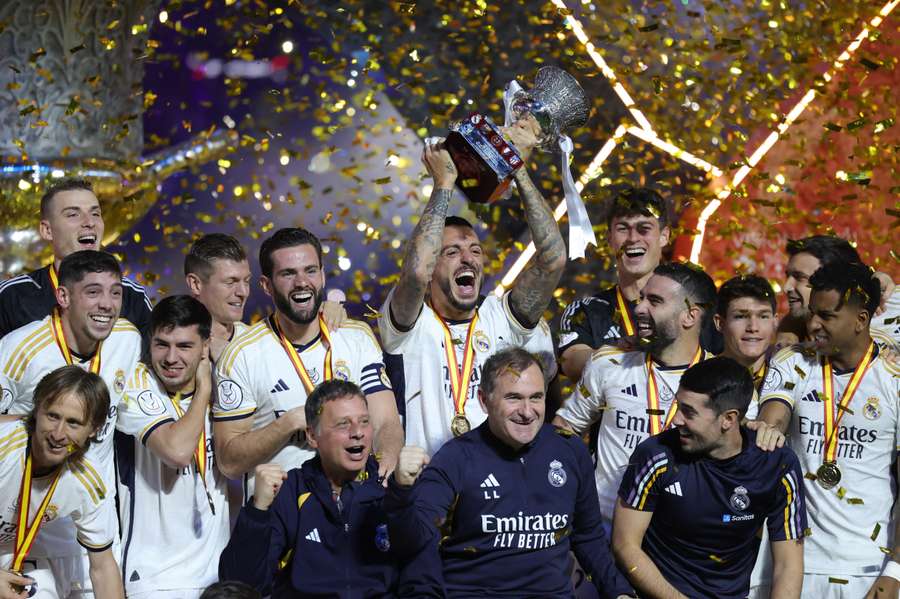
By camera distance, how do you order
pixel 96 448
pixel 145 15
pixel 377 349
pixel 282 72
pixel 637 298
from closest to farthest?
1. pixel 96 448
2. pixel 377 349
3. pixel 637 298
4. pixel 145 15
5. pixel 282 72

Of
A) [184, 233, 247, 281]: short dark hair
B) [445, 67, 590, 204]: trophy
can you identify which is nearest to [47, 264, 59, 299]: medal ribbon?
[184, 233, 247, 281]: short dark hair

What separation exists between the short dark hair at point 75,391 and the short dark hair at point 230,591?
91 centimetres

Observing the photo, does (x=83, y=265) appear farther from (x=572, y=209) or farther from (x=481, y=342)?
(x=572, y=209)

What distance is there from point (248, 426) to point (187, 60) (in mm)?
4460

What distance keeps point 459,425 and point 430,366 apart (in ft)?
1.01

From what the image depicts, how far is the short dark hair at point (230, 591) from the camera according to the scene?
13.0 ft

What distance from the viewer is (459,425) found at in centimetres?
543

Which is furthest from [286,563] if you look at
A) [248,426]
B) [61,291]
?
[61,291]

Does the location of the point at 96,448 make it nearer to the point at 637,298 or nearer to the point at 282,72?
the point at 637,298

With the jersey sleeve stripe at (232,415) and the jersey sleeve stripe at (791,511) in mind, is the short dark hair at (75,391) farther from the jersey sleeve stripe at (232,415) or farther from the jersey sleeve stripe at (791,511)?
the jersey sleeve stripe at (791,511)

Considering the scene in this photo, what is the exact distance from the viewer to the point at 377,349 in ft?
18.1

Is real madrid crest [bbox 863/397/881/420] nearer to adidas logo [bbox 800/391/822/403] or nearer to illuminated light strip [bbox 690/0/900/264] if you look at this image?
adidas logo [bbox 800/391/822/403]

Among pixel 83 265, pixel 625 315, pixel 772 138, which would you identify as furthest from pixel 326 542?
pixel 772 138

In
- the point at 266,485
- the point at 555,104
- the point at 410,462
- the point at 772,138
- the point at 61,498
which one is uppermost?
the point at 772,138
